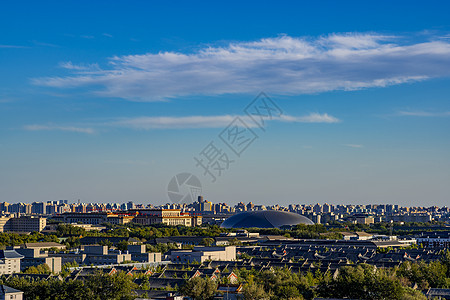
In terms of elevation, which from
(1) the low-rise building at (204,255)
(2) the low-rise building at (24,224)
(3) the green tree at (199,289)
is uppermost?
(3) the green tree at (199,289)

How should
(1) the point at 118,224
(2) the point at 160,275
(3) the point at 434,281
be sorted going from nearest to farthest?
(3) the point at 434,281 → (2) the point at 160,275 → (1) the point at 118,224

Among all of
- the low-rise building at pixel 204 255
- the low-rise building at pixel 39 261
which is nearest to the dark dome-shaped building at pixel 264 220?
the low-rise building at pixel 204 255

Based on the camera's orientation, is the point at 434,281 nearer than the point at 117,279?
No

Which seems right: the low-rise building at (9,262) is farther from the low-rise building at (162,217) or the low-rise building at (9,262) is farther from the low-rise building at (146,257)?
the low-rise building at (162,217)

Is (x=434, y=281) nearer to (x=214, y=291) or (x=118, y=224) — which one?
(x=214, y=291)

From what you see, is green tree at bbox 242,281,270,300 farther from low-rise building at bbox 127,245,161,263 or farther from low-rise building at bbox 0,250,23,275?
low-rise building at bbox 127,245,161,263

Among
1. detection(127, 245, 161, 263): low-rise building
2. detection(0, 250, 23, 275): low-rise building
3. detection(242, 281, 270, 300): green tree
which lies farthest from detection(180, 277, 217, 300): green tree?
detection(127, 245, 161, 263): low-rise building

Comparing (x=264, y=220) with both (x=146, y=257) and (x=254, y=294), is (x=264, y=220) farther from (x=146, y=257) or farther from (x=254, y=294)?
(x=254, y=294)

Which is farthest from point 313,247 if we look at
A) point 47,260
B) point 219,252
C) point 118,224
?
point 118,224
